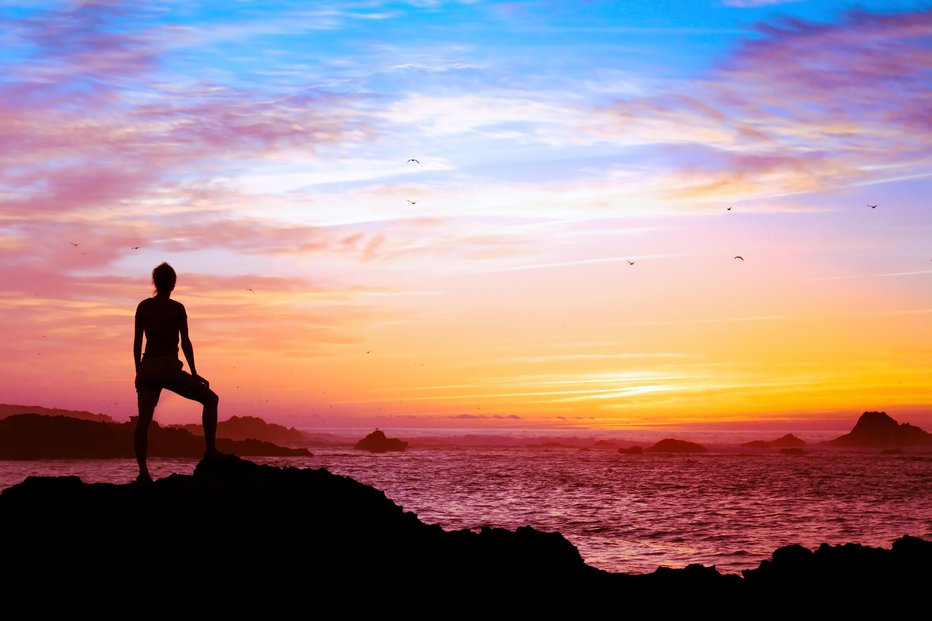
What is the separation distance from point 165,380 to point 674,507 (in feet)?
129

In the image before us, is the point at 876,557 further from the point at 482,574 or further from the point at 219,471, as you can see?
the point at 219,471

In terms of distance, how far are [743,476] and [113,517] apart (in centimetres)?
7652

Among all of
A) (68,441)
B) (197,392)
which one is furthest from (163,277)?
(68,441)

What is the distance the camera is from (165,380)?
11820 millimetres

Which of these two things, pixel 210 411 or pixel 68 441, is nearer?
pixel 210 411

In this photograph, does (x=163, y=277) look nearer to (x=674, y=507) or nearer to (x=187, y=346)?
(x=187, y=346)

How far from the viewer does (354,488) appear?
13.7 metres

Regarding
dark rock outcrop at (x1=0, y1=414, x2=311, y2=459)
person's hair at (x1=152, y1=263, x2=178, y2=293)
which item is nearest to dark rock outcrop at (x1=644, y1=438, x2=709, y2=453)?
dark rock outcrop at (x1=0, y1=414, x2=311, y2=459)

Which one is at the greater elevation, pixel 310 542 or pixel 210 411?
pixel 210 411

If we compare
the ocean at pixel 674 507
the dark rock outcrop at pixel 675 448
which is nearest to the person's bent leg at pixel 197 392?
the ocean at pixel 674 507

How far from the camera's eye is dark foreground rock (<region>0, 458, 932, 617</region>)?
10883 mm

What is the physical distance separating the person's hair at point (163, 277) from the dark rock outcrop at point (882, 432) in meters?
157

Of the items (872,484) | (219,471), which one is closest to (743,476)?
(872,484)

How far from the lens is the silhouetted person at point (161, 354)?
464 inches
